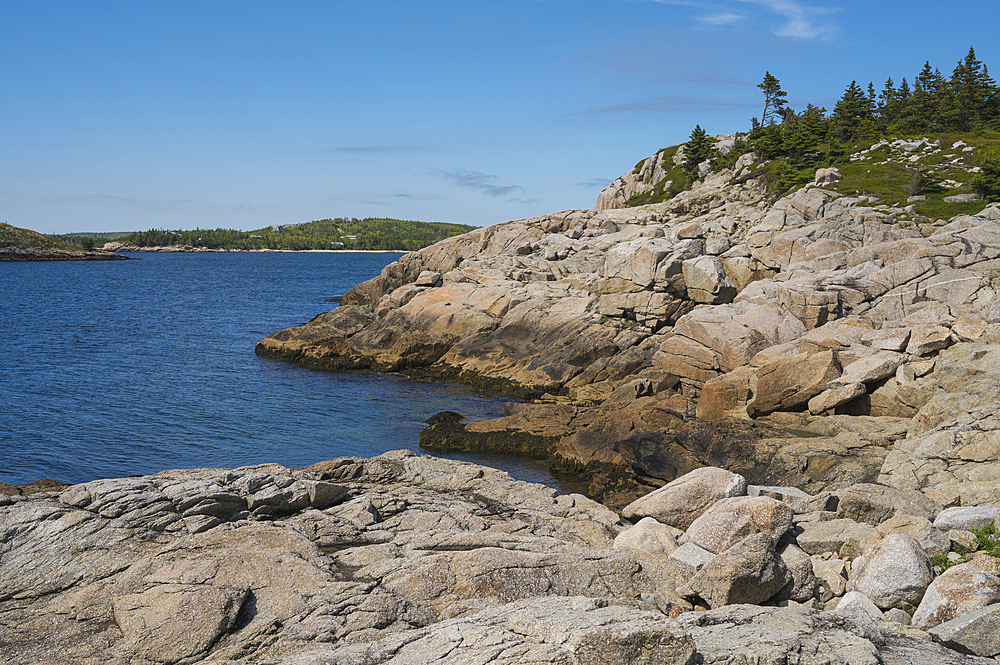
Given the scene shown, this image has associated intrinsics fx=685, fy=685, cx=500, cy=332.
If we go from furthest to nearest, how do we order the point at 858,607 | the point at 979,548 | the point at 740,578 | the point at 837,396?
the point at 837,396 < the point at 979,548 < the point at 740,578 < the point at 858,607

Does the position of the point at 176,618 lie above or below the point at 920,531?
below

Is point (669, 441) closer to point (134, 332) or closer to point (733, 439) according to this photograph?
point (733, 439)

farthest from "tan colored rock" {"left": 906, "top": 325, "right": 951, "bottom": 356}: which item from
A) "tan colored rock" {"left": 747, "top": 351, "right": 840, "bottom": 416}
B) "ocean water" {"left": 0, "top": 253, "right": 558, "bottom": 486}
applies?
"ocean water" {"left": 0, "top": 253, "right": 558, "bottom": 486}

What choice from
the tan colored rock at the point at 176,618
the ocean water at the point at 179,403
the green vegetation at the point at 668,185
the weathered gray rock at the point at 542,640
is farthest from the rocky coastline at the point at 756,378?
the green vegetation at the point at 668,185

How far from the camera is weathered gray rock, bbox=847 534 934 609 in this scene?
10.8 meters

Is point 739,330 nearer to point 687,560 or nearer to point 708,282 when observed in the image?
point 708,282

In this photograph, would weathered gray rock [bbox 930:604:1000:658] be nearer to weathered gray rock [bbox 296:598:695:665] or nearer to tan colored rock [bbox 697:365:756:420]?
weathered gray rock [bbox 296:598:695:665]

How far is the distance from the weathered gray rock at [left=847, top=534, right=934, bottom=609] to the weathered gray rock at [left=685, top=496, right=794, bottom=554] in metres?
1.99

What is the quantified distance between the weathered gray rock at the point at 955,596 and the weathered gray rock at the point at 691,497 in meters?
5.61

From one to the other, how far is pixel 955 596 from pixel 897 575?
111 centimetres

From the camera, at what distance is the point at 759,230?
141 ft

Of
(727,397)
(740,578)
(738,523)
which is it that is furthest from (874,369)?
(740,578)

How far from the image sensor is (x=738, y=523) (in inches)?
532

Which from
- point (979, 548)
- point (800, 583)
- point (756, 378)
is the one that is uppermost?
point (756, 378)
